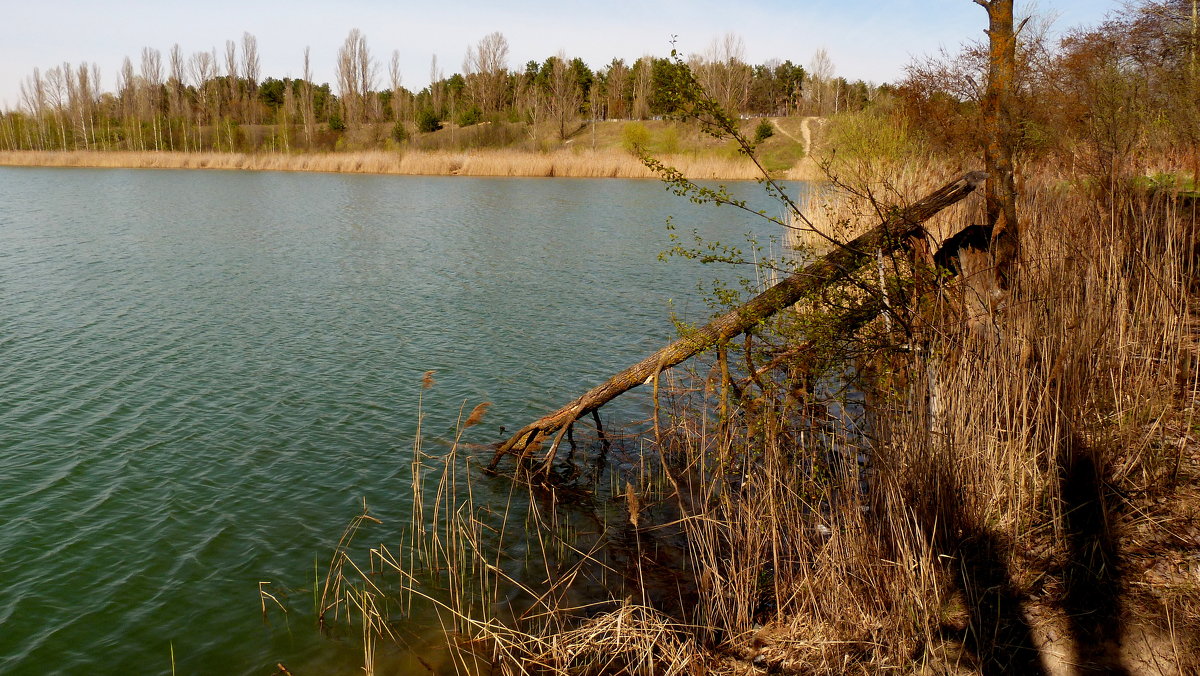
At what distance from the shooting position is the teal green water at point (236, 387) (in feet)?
16.9

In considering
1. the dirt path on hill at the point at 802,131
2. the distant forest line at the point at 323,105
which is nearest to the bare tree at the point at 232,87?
the distant forest line at the point at 323,105

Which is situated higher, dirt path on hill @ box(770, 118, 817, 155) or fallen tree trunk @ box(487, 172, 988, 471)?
dirt path on hill @ box(770, 118, 817, 155)

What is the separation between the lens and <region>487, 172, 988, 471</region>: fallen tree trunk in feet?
18.4

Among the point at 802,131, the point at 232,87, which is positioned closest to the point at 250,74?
the point at 232,87

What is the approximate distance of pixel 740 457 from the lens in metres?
6.64

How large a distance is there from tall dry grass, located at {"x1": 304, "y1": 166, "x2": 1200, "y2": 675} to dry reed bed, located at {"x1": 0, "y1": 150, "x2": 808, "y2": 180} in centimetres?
3848

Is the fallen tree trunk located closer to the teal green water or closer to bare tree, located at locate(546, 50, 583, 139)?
the teal green water

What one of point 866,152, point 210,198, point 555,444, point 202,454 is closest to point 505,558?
point 555,444

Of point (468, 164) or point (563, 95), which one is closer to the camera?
point (468, 164)

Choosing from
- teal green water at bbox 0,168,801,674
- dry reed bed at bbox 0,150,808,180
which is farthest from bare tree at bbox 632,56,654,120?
teal green water at bbox 0,168,801,674

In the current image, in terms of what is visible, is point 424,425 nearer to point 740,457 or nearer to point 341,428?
point 341,428

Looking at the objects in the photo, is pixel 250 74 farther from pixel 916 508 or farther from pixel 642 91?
pixel 916 508

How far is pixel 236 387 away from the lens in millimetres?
9359

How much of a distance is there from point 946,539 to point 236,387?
813cm
